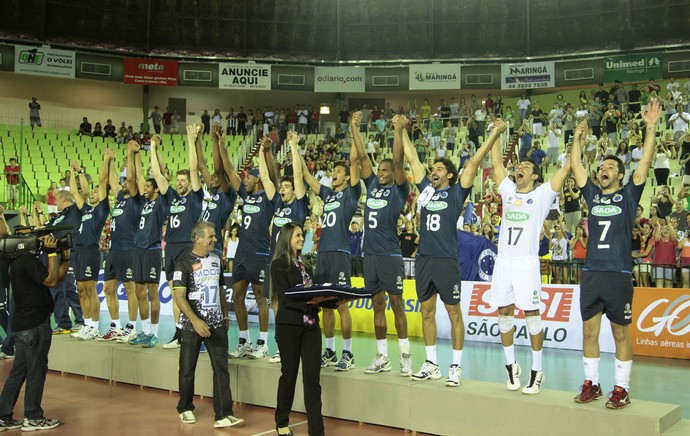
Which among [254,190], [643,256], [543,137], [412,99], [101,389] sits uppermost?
[412,99]

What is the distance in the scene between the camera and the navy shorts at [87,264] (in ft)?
36.4

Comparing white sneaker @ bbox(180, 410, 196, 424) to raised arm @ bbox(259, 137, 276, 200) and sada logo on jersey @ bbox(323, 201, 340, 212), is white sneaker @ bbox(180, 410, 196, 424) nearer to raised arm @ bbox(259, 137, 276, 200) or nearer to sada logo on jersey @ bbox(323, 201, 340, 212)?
sada logo on jersey @ bbox(323, 201, 340, 212)

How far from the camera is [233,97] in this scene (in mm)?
35969

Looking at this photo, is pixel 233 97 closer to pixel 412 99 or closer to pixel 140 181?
pixel 412 99

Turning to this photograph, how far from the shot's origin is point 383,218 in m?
8.64

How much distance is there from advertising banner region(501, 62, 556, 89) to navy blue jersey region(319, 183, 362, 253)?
78.2 ft

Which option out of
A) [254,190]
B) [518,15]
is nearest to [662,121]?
[518,15]

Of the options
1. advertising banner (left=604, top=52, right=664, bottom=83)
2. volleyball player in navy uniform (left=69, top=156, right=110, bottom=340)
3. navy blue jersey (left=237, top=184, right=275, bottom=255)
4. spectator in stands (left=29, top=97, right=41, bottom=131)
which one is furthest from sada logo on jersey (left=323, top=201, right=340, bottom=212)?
spectator in stands (left=29, top=97, right=41, bottom=131)

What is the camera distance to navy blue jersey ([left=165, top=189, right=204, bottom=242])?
33.7ft

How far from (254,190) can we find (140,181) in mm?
1895

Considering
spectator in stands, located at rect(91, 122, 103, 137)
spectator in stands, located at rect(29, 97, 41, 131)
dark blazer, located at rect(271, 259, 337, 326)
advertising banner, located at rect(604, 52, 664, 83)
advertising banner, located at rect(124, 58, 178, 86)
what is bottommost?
dark blazer, located at rect(271, 259, 337, 326)

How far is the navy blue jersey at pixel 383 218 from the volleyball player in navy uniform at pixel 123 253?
13.2 ft

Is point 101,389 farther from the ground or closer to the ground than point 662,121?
closer to the ground

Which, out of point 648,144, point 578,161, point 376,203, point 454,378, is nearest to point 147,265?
point 376,203
